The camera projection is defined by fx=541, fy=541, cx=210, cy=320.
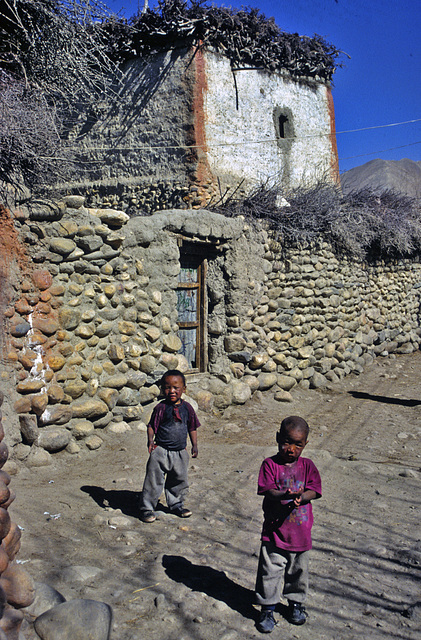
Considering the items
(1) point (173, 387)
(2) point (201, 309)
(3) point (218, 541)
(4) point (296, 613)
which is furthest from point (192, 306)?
(4) point (296, 613)

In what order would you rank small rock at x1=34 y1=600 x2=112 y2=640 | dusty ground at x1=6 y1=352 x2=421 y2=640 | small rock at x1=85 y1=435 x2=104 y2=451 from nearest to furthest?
1. small rock at x1=34 y1=600 x2=112 y2=640
2. dusty ground at x1=6 y1=352 x2=421 y2=640
3. small rock at x1=85 y1=435 x2=104 y2=451

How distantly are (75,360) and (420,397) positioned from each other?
562 cm

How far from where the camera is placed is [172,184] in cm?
966

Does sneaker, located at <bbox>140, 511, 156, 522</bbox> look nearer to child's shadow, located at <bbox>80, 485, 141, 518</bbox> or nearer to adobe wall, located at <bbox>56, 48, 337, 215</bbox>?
child's shadow, located at <bbox>80, 485, 141, 518</bbox>

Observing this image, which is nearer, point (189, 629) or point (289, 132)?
point (189, 629)

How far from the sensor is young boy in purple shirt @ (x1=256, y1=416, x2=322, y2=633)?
2598 millimetres

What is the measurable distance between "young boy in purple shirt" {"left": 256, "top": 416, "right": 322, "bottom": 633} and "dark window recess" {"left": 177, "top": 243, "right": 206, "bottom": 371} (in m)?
4.38

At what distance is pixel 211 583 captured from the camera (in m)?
3.02

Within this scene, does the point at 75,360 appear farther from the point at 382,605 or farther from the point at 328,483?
the point at 382,605

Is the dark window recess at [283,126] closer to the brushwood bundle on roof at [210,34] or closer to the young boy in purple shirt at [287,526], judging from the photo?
the brushwood bundle on roof at [210,34]

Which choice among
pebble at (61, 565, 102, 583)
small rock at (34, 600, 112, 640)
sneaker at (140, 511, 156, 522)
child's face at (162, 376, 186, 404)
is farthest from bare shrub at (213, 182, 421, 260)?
small rock at (34, 600, 112, 640)

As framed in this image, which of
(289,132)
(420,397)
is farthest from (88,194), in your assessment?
(420,397)

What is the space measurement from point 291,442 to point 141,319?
346cm

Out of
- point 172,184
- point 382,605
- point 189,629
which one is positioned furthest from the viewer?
point 172,184
